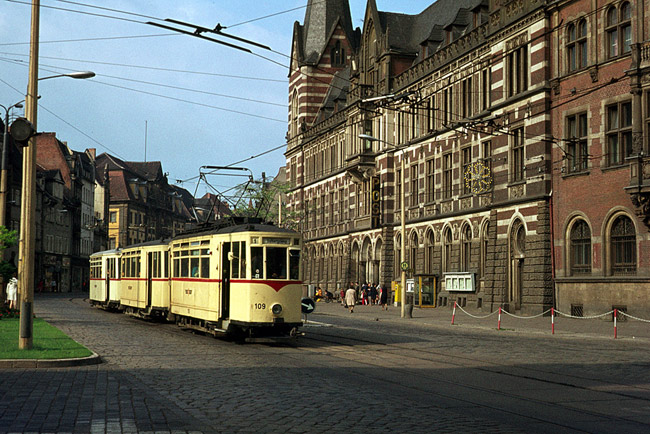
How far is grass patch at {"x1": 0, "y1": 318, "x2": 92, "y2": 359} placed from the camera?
17.0m

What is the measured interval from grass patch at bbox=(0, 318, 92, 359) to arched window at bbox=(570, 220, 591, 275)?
21.8 meters

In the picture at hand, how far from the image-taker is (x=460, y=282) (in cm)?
4644

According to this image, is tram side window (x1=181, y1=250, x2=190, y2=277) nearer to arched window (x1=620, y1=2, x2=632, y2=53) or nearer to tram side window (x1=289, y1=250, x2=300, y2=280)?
tram side window (x1=289, y1=250, x2=300, y2=280)

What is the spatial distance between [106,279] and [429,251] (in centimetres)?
1933

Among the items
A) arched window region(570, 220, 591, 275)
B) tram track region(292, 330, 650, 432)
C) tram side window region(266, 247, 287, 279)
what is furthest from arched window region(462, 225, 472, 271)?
tram side window region(266, 247, 287, 279)

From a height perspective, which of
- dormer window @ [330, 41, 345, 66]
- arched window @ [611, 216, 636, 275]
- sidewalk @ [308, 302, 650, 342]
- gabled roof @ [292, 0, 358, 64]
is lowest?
sidewalk @ [308, 302, 650, 342]

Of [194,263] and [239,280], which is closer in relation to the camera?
[239,280]

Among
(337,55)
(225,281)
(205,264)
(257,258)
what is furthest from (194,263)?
(337,55)

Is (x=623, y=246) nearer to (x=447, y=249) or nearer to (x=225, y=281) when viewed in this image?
(x=447, y=249)

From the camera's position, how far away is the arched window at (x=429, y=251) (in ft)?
172

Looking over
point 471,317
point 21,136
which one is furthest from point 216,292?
point 471,317

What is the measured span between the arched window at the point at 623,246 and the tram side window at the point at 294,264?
54.6ft

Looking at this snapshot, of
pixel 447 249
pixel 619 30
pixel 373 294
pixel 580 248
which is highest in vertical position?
pixel 619 30

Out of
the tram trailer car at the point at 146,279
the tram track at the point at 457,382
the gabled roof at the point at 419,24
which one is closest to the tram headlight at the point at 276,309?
the tram track at the point at 457,382
